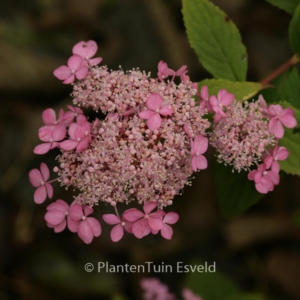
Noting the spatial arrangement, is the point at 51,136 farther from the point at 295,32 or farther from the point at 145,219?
the point at 295,32

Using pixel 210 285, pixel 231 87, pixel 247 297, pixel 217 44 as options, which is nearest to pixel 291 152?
pixel 231 87

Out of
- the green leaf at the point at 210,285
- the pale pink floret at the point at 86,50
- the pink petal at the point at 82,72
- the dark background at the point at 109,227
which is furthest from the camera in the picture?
the dark background at the point at 109,227

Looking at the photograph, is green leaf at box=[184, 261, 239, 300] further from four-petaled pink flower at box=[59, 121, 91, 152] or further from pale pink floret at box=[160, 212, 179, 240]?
four-petaled pink flower at box=[59, 121, 91, 152]

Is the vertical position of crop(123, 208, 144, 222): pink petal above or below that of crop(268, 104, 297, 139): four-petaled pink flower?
below

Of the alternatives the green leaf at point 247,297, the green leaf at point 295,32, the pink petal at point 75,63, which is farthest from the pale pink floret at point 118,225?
the green leaf at point 247,297

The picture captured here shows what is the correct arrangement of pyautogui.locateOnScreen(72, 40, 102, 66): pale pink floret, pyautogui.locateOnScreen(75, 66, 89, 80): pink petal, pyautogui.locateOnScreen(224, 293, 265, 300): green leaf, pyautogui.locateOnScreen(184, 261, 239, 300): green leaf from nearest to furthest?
pyautogui.locateOnScreen(75, 66, 89, 80): pink petal, pyautogui.locateOnScreen(72, 40, 102, 66): pale pink floret, pyautogui.locateOnScreen(224, 293, 265, 300): green leaf, pyautogui.locateOnScreen(184, 261, 239, 300): green leaf

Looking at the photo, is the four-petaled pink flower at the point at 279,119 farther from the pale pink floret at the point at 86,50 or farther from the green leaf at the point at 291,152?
the pale pink floret at the point at 86,50

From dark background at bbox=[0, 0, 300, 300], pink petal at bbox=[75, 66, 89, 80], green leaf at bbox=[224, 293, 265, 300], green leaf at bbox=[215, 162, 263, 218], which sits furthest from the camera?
dark background at bbox=[0, 0, 300, 300]

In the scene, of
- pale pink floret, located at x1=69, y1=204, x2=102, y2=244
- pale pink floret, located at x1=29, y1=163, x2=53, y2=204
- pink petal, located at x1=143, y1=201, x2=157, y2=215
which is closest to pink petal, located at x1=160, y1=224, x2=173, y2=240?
pink petal, located at x1=143, y1=201, x2=157, y2=215
